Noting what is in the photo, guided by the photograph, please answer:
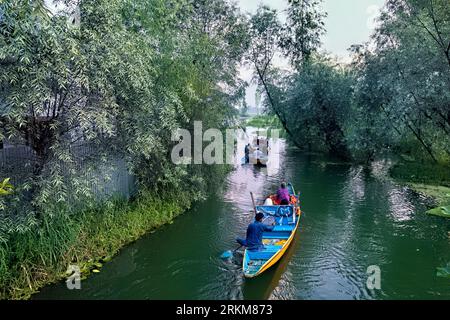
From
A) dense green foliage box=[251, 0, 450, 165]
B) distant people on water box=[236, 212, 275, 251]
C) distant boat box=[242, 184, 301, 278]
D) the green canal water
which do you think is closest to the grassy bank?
the green canal water

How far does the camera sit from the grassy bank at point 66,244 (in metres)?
7.97

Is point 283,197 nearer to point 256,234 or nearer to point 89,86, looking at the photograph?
point 256,234

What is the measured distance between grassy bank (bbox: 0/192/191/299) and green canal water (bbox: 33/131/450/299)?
34 centimetres

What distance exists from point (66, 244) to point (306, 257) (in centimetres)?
658

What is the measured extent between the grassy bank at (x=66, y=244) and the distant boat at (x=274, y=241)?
3976 mm

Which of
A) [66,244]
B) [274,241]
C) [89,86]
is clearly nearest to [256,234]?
[274,241]

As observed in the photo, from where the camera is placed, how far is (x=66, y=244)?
29.0ft

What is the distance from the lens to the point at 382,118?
20.6 metres

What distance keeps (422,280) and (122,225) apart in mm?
8663

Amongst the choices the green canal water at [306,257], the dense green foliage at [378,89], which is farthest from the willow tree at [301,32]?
the green canal water at [306,257]

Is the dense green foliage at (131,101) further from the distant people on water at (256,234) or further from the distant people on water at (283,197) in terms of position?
the distant people on water at (256,234)

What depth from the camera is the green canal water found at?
855 centimetres

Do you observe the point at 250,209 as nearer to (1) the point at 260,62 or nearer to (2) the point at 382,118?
(2) the point at 382,118
